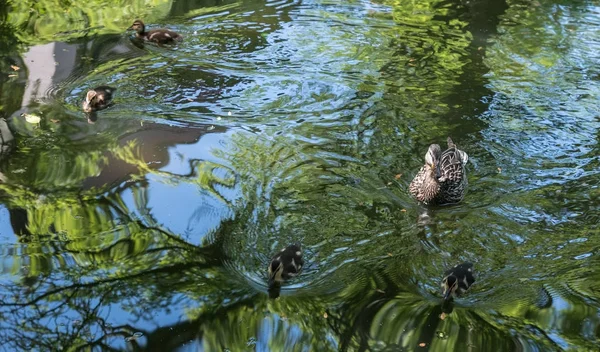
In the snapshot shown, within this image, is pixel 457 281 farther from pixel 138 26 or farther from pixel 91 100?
pixel 138 26

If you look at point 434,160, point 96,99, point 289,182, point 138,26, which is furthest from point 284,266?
point 138,26

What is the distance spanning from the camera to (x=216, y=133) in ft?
24.7

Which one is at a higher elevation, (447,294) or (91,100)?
(91,100)

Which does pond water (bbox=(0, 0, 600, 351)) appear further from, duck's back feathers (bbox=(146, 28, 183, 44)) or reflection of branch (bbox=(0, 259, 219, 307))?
duck's back feathers (bbox=(146, 28, 183, 44))

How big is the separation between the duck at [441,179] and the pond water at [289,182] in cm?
15

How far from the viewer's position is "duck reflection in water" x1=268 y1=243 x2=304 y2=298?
5199mm

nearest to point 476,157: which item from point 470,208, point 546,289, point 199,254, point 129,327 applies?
point 470,208

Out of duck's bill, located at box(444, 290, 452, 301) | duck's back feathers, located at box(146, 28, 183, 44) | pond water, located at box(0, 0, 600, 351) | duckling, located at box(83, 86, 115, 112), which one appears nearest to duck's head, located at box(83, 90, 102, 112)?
duckling, located at box(83, 86, 115, 112)

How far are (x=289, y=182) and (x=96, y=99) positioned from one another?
251 centimetres

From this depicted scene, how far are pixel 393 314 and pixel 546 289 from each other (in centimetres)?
128

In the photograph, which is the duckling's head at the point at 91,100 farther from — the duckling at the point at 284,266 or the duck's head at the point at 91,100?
the duckling at the point at 284,266

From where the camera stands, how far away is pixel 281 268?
5.20m

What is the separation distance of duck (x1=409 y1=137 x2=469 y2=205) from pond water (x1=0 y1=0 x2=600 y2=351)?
5.7 inches

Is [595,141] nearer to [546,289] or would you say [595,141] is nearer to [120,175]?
[546,289]
